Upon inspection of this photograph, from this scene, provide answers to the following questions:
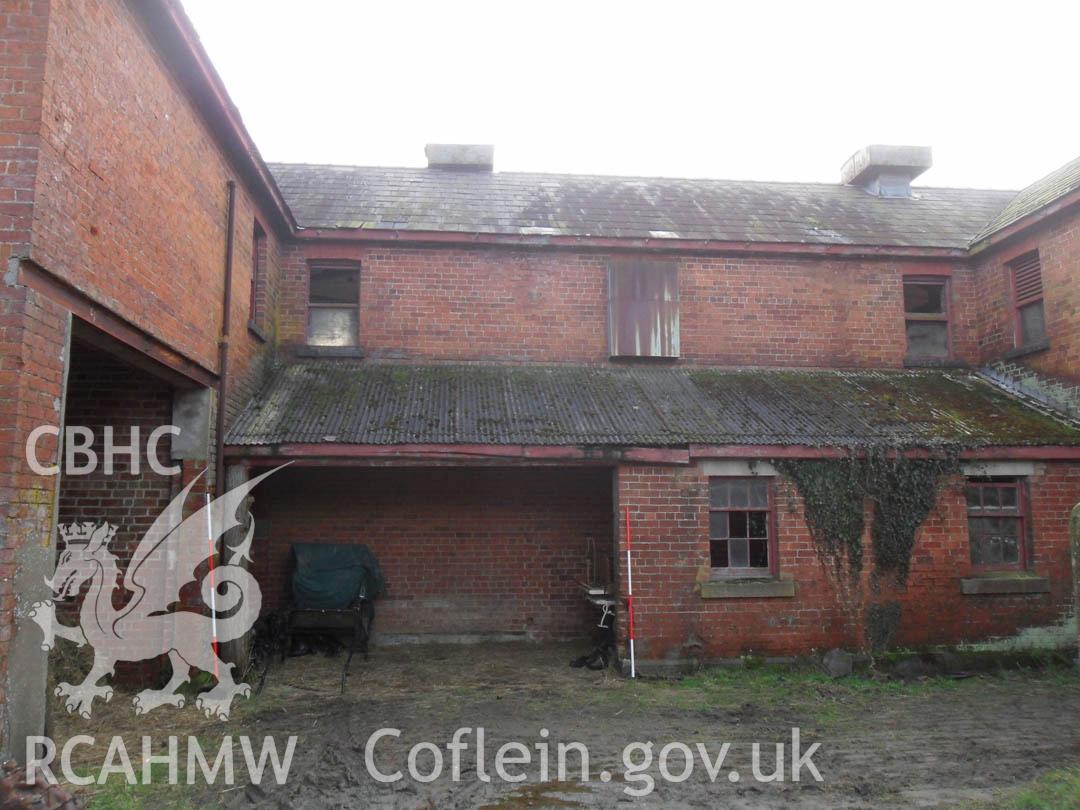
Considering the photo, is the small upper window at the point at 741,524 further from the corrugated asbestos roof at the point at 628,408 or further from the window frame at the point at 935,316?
the window frame at the point at 935,316

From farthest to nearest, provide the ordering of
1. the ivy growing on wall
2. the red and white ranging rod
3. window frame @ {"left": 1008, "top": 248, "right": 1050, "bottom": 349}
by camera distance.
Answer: window frame @ {"left": 1008, "top": 248, "right": 1050, "bottom": 349}
the ivy growing on wall
the red and white ranging rod

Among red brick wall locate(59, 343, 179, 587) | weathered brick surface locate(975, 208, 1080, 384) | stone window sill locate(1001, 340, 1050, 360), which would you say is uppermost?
weathered brick surface locate(975, 208, 1080, 384)

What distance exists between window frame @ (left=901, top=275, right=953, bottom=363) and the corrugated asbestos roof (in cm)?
46

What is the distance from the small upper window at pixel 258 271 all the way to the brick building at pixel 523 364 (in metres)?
0.03

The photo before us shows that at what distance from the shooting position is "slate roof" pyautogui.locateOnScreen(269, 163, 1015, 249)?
11.1 metres

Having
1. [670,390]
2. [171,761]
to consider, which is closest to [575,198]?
[670,390]

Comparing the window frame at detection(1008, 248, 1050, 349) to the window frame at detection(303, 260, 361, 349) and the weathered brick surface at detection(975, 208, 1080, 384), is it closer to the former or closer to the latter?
the weathered brick surface at detection(975, 208, 1080, 384)

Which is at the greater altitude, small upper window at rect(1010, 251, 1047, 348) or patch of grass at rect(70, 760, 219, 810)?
small upper window at rect(1010, 251, 1047, 348)

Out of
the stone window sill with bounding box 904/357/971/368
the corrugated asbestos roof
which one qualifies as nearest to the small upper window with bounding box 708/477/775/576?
the corrugated asbestos roof

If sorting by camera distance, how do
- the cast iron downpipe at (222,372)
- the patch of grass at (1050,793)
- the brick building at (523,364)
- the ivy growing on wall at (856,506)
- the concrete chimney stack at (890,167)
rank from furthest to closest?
the concrete chimney stack at (890,167), the ivy growing on wall at (856,506), the cast iron downpipe at (222,372), the brick building at (523,364), the patch of grass at (1050,793)

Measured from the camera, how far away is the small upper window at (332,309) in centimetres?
1073

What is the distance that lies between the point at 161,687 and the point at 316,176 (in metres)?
8.78

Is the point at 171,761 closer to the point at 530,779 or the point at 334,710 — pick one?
the point at 334,710

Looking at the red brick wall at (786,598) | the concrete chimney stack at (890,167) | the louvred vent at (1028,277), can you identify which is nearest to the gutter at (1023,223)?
the louvred vent at (1028,277)
